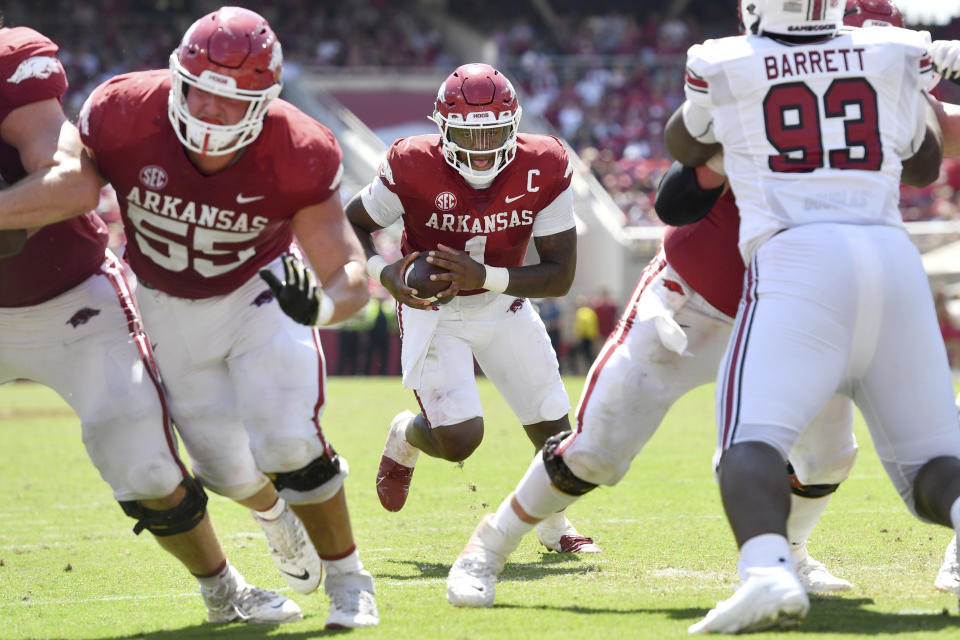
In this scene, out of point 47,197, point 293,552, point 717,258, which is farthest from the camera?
point 293,552

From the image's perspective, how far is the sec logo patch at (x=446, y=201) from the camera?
5.43 meters

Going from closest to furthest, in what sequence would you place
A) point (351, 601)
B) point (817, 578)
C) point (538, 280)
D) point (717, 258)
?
point (351, 601)
point (717, 258)
point (817, 578)
point (538, 280)

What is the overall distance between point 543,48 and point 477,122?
25.9 m

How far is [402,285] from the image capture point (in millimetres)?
5070

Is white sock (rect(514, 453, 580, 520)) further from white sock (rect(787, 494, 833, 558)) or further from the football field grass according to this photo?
white sock (rect(787, 494, 833, 558))

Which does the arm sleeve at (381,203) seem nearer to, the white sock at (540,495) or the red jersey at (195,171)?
the red jersey at (195,171)

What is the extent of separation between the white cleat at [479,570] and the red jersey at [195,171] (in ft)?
4.25

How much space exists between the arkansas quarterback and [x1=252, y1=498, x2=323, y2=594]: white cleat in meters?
0.45

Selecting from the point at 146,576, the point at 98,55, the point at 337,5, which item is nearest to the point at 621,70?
the point at 337,5

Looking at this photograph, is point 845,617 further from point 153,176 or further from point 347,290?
point 153,176

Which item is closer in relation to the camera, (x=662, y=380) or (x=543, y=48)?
(x=662, y=380)

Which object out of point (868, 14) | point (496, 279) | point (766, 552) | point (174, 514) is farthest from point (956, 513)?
point (174, 514)

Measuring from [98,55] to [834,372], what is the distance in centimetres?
2520

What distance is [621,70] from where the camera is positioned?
28.9 m
